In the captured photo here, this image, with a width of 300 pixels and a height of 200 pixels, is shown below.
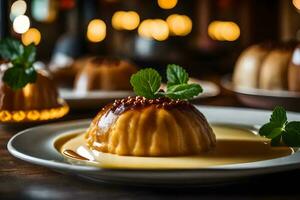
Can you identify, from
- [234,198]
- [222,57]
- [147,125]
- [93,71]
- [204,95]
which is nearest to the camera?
[234,198]

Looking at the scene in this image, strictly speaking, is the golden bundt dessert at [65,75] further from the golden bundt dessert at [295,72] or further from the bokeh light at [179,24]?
the bokeh light at [179,24]

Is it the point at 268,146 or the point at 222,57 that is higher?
the point at 268,146

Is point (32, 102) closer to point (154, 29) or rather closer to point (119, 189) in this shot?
point (119, 189)

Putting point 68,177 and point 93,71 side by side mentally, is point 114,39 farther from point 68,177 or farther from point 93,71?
point 68,177

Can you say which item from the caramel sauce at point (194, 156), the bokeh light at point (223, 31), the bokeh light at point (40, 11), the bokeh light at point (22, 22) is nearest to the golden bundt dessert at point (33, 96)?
the caramel sauce at point (194, 156)

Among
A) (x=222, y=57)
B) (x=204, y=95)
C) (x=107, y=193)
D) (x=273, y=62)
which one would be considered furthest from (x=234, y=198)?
(x=222, y=57)

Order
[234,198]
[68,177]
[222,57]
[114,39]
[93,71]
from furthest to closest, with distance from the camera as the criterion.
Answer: [114,39]
[222,57]
[93,71]
[68,177]
[234,198]

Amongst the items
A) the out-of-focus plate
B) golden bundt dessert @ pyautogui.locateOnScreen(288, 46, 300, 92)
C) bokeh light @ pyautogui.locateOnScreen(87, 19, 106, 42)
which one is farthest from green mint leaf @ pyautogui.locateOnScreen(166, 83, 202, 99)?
bokeh light @ pyautogui.locateOnScreen(87, 19, 106, 42)
